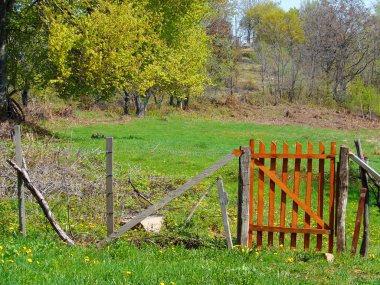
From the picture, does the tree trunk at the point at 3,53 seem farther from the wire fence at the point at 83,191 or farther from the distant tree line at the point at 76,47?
the wire fence at the point at 83,191

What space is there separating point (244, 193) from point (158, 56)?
25493mm

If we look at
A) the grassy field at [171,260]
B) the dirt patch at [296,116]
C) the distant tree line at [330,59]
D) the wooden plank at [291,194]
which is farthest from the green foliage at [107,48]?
the distant tree line at [330,59]

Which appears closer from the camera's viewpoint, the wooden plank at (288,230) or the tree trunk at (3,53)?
the wooden plank at (288,230)

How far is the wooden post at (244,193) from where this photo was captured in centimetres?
881

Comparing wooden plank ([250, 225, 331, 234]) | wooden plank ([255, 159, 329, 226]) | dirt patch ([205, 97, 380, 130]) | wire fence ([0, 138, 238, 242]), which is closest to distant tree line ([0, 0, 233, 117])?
wire fence ([0, 138, 238, 242])

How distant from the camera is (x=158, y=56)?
33.4 metres

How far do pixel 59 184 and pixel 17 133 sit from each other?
2.34 m

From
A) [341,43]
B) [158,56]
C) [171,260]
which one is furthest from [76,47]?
[341,43]

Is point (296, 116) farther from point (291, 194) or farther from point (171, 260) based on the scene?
point (171, 260)

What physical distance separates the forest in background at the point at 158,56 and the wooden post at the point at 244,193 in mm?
17176

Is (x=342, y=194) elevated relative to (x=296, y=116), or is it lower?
elevated

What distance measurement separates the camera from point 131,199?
487 inches

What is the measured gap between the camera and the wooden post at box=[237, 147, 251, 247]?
8812 mm

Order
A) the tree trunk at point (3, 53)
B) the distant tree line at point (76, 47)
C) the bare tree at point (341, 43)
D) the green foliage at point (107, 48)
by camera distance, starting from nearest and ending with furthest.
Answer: the green foliage at point (107, 48), the distant tree line at point (76, 47), the tree trunk at point (3, 53), the bare tree at point (341, 43)
